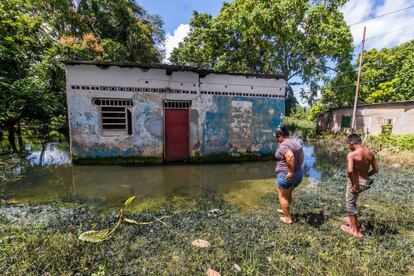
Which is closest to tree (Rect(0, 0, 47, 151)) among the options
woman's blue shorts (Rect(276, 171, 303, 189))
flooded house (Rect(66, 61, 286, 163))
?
flooded house (Rect(66, 61, 286, 163))

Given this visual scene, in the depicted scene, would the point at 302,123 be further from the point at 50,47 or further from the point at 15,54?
the point at 15,54

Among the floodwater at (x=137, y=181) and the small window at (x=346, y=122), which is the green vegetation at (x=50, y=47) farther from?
the small window at (x=346, y=122)

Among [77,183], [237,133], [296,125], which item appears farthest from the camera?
[296,125]

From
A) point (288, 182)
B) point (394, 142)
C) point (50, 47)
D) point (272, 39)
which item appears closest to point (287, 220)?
point (288, 182)

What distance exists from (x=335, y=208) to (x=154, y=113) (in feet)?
22.1

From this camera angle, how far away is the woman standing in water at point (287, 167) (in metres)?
3.71

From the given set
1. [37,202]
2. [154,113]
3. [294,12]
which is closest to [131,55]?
[154,113]

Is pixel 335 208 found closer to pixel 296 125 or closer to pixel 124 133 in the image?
pixel 124 133

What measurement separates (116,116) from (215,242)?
6755 mm

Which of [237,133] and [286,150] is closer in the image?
[286,150]

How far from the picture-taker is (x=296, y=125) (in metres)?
24.6

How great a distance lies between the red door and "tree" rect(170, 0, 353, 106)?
26.6ft

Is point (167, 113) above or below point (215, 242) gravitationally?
above

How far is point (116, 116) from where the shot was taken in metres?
8.48
